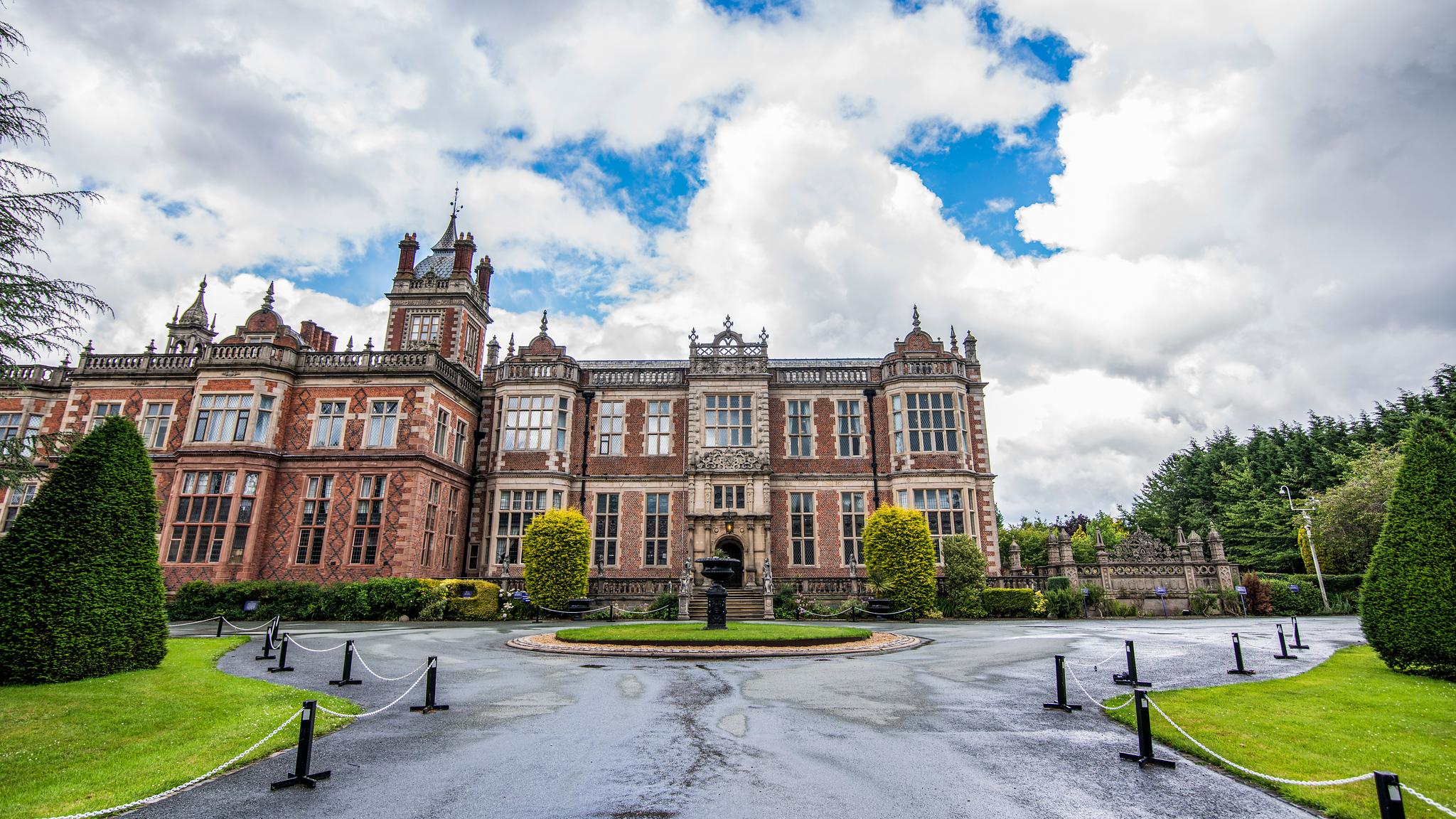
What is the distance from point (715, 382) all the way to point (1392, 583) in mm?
26609

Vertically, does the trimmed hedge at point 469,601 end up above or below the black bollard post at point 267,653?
above

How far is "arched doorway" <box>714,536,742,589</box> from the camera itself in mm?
33125

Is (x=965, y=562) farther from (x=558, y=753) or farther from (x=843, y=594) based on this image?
(x=558, y=753)

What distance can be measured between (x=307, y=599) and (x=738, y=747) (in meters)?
25.5

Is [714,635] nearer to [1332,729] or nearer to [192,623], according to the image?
[1332,729]

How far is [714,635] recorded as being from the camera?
19.5 metres

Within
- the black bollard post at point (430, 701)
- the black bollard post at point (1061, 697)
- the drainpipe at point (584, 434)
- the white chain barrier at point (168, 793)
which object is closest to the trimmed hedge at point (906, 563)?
the drainpipe at point (584, 434)

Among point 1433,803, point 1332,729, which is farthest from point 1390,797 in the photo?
point 1332,729

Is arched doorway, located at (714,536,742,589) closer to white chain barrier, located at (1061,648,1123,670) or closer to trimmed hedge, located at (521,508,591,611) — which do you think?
trimmed hedge, located at (521,508,591,611)

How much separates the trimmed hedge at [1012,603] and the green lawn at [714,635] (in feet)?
34.6

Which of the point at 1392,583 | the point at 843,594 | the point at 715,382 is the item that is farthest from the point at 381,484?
the point at 1392,583

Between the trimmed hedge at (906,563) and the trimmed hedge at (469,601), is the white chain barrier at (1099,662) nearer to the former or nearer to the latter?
the trimmed hedge at (906,563)

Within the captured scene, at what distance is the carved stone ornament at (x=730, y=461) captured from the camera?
33750 millimetres

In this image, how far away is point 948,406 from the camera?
34.7 metres
